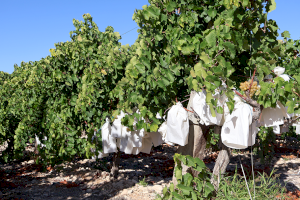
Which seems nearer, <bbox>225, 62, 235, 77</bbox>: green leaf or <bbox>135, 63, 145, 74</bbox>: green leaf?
<bbox>225, 62, 235, 77</bbox>: green leaf

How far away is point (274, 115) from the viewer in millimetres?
2408

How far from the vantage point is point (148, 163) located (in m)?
7.79

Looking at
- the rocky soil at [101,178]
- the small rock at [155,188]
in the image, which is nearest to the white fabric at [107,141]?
Result: the rocky soil at [101,178]

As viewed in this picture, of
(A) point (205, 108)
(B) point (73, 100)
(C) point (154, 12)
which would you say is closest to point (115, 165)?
(B) point (73, 100)

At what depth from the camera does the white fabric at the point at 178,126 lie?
8.43 ft

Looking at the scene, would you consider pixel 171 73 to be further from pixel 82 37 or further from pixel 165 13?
pixel 82 37

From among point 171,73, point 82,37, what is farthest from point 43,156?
point 171,73

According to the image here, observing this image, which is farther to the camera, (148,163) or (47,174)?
(148,163)

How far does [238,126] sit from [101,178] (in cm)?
456

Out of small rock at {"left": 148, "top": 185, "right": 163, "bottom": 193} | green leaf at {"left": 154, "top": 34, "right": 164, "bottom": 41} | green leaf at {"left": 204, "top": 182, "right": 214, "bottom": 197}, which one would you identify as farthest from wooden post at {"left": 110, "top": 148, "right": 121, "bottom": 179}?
green leaf at {"left": 154, "top": 34, "right": 164, "bottom": 41}

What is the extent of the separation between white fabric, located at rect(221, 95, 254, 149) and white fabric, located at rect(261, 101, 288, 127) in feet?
1.05

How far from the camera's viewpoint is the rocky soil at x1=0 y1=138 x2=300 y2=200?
201 inches

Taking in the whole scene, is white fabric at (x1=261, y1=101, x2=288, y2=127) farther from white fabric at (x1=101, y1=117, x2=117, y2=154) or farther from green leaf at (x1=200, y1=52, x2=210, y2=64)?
white fabric at (x1=101, y1=117, x2=117, y2=154)

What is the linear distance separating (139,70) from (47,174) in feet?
17.0
